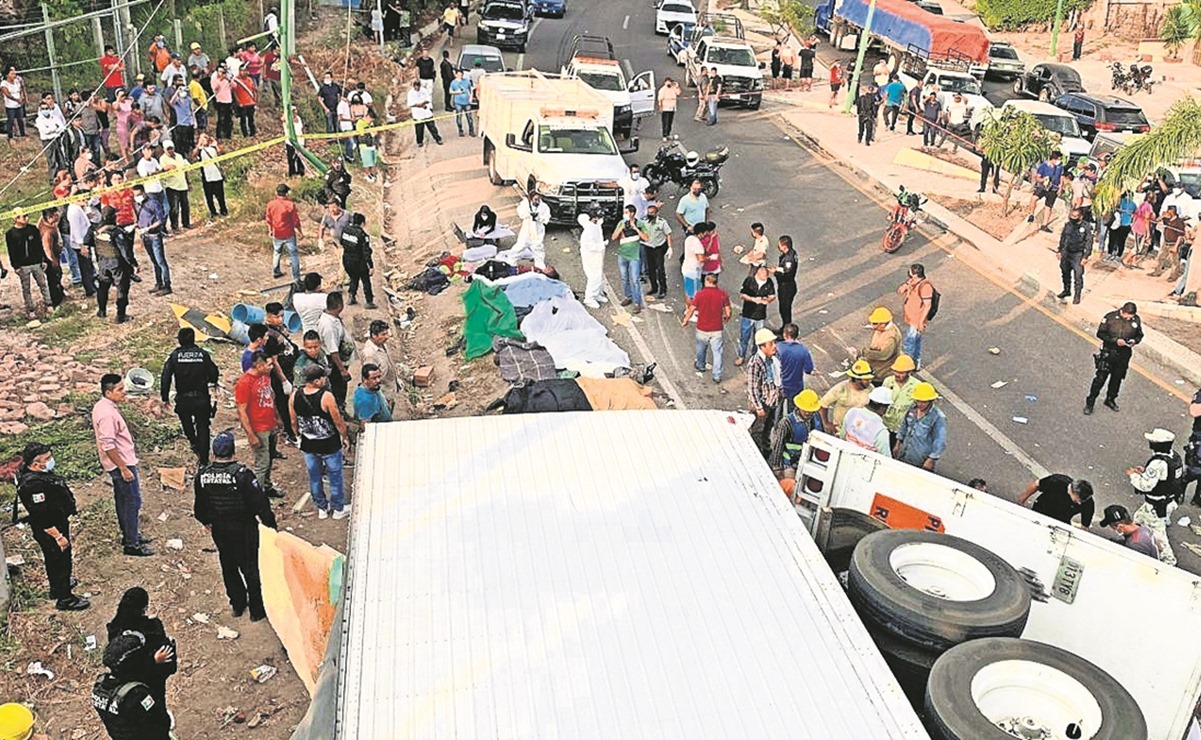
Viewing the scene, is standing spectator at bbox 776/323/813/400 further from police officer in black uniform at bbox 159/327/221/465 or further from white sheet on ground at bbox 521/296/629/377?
Result: police officer in black uniform at bbox 159/327/221/465

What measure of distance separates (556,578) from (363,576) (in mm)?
1029

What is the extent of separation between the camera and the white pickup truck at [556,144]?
57.3 ft

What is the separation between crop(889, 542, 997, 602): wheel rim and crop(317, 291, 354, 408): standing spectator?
654 centimetres

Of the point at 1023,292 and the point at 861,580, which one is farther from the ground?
the point at 861,580

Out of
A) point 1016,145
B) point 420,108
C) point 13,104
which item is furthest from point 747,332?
point 13,104

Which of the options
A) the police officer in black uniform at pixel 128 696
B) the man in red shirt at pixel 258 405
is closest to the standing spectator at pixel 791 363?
the man in red shirt at pixel 258 405

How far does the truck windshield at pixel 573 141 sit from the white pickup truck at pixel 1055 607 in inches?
492

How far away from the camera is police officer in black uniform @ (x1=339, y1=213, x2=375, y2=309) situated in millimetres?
13914

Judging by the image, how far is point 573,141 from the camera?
61.3 feet

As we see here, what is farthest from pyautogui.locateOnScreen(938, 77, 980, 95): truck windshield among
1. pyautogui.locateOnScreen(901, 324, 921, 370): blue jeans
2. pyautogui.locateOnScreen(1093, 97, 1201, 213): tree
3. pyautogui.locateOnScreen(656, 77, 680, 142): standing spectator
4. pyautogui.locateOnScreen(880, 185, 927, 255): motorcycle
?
pyautogui.locateOnScreen(901, 324, 921, 370): blue jeans

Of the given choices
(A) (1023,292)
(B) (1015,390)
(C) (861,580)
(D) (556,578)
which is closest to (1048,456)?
(B) (1015,390)

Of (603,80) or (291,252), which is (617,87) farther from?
(291,252)

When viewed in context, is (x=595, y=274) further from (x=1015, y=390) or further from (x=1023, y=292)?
(x=1023, y=292)

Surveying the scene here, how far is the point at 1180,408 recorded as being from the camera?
502 inches
